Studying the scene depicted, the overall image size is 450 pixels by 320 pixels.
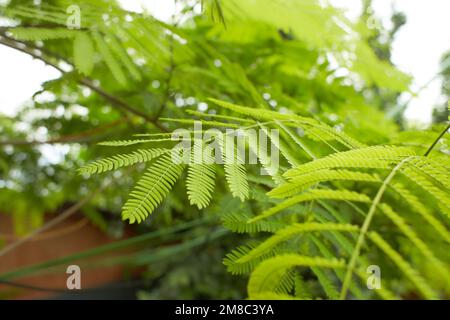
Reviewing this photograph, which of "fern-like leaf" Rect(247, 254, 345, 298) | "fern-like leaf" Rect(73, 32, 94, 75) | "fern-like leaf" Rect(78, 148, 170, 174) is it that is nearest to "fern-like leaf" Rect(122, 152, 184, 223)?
"fern-like leaf" Rect(78, 148, 170, 174)

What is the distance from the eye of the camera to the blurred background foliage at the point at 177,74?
119cm

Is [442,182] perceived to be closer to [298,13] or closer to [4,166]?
[298,13]

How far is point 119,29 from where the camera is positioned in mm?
1190

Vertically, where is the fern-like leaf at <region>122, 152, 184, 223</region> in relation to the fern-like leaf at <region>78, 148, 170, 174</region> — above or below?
below

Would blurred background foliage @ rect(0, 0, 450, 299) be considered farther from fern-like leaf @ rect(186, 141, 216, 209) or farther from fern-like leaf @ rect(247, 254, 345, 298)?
fern-like leaf @ rect(247, 254, 345, 298)

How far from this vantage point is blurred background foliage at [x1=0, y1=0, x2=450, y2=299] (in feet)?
3.91

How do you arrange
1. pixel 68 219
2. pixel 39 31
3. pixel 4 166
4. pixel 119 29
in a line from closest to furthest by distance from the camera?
1. pixel 39 31
2. pixel 119 29
3. pixel 4 166
4. pixel 68 219

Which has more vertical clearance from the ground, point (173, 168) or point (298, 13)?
→ point (298, 13)

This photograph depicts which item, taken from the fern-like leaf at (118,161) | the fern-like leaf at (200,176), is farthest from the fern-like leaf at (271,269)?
the fern-like leaf at (118,161)

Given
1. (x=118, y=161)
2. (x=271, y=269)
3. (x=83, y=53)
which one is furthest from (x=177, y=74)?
(x=271, y=269)

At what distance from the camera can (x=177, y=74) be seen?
1402 millimetres

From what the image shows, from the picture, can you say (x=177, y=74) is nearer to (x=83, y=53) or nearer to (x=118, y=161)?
(x=83, y=53)
